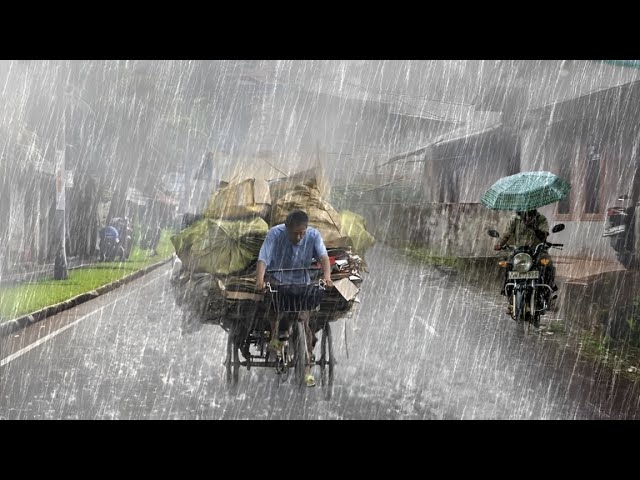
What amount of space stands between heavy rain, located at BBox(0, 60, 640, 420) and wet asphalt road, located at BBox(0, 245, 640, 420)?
0.02m

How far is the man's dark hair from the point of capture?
471 cm

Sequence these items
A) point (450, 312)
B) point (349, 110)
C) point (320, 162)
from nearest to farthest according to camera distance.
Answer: point (320, 162) < point (349, 110) < point (450, 312)

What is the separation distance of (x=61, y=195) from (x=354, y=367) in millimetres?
3644

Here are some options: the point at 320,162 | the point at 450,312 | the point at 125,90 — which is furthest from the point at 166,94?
the point at 450,312

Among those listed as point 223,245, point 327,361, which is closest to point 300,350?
point 327,361

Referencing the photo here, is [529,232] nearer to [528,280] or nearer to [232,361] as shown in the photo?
[528,280]

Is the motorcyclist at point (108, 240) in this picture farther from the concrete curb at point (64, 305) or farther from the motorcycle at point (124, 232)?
the concrete curb at point (64, 305)

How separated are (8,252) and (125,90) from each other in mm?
2097

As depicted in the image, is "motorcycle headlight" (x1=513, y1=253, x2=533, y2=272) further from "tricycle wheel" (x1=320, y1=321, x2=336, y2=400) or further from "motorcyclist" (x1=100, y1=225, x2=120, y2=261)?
"motorcyclist" (x1=100, y1=225, x2=120, y2=261)

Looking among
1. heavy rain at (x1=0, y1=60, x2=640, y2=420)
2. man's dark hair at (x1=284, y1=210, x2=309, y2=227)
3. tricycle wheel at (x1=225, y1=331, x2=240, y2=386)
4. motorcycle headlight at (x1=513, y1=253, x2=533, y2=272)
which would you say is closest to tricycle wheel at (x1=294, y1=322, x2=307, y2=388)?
heavy rain at (x1=0, y1=60, x2=640, y2=420)

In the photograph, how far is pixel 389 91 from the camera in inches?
253

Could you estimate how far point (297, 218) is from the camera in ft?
15.5

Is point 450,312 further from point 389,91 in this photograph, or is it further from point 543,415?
point 389,91

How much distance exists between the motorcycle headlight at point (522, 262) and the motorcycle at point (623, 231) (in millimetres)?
1296
